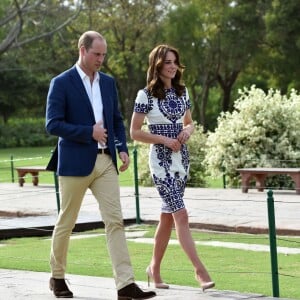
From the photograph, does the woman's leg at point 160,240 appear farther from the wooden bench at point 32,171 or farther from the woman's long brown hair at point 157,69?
the wooden bench at point 32,171

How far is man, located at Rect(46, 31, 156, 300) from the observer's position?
24.0ft

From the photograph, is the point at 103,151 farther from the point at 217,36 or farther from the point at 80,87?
the point at 217,36

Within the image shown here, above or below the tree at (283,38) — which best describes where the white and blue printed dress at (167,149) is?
below

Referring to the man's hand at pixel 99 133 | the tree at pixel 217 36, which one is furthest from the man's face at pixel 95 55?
the tree at pixel 217 36

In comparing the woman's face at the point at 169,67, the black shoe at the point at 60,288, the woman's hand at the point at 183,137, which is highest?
the woman's face at the point at 169,67

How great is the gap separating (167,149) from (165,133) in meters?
0.15

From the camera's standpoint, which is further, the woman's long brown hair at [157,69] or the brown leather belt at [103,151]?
the woman's long brown hair at [157,69]

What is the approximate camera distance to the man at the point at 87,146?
7320 millimetres

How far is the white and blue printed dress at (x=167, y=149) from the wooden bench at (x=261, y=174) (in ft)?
35.9

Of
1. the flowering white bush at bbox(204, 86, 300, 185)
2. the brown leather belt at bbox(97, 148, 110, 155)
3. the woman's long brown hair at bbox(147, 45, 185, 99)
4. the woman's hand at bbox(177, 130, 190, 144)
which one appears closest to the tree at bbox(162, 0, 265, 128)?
the flowering white bush at bbox(204, 86, 300, 185)

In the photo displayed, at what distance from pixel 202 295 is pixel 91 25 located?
52.0 metres

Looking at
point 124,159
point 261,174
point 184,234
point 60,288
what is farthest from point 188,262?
point 261,174

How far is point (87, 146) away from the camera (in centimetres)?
741

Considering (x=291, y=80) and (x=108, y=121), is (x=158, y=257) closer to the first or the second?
(x=108, y=121)
